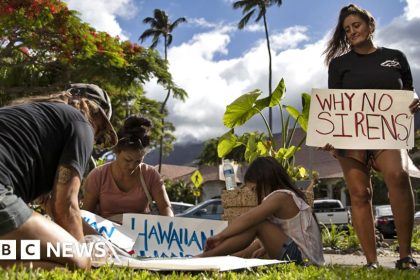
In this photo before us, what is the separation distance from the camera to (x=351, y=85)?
4.38 m

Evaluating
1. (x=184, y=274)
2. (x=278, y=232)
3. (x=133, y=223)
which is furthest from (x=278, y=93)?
(x=184, y=274)

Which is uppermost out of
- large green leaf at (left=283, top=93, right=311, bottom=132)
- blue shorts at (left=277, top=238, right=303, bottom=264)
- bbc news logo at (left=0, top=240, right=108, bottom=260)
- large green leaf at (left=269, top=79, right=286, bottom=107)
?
large green leaf at (left=269, top=79, right=286, bottom=107)

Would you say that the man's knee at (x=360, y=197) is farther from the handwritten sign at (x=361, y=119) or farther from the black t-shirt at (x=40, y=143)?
the black t-shirt at (x=40, y=143)

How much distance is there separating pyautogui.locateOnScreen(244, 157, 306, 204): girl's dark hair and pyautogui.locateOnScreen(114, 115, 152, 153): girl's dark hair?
115cm

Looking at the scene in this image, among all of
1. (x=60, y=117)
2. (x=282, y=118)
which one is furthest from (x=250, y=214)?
(x=282, y=118)

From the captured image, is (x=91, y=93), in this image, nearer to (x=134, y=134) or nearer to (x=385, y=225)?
(x=134, y=134)

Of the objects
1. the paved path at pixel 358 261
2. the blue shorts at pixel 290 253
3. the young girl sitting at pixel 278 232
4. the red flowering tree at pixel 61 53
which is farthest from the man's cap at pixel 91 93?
the red flowering tree at pixel 61 53

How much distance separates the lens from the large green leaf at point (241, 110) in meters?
7.79

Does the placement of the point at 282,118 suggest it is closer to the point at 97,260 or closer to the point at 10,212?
the point at 97,260

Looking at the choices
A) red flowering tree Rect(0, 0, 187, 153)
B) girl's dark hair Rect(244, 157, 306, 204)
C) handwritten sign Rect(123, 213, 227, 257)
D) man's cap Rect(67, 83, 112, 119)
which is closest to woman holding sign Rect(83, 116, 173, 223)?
handwritten sign Rect(123, 213, 227, 257)

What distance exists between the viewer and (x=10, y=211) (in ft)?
7.72

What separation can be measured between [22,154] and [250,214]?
173 cm

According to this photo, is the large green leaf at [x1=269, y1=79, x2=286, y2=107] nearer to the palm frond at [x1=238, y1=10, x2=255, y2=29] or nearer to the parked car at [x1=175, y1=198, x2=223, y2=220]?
the parked car at [x1=175, y1=198, x2=223, y2=220]

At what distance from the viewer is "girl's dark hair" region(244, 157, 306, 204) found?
13.6 ft
